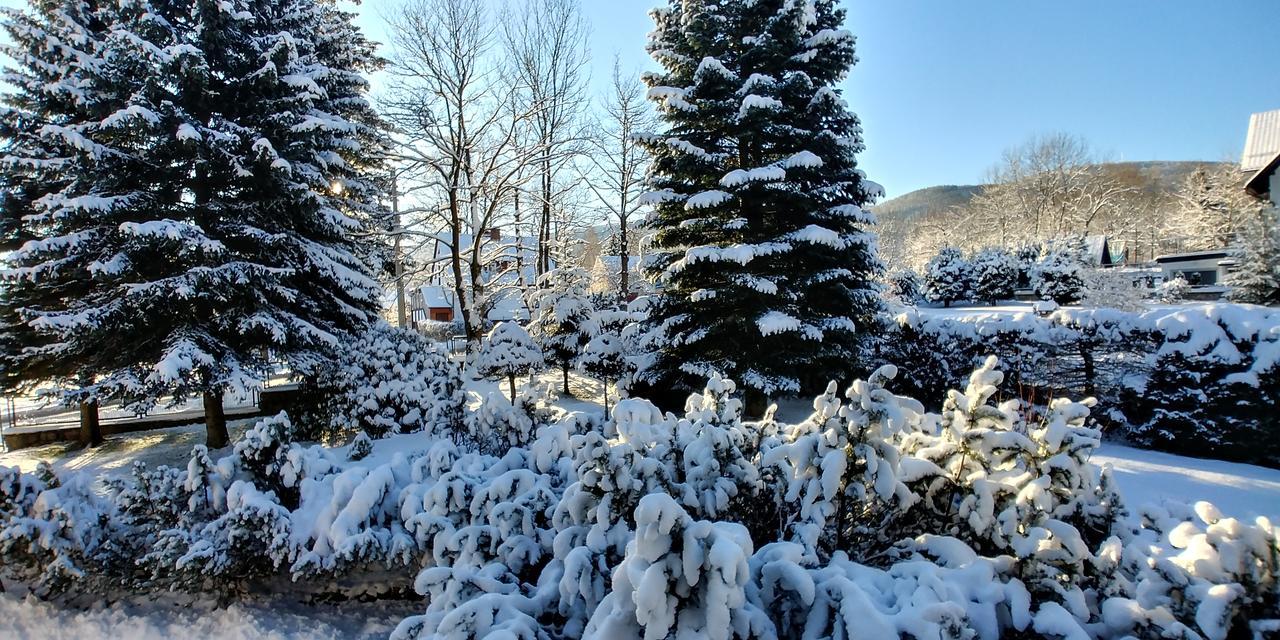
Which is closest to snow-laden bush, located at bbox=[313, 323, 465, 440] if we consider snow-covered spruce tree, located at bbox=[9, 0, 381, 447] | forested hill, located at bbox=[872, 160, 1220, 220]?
snow-covered spruce tree, located at bbox=[9, 0, 381, 447]

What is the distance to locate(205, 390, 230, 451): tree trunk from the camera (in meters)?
8.28

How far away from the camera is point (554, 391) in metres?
9.75

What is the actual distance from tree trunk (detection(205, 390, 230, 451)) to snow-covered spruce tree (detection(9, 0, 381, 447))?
0.07 feet

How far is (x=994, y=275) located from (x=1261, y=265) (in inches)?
427

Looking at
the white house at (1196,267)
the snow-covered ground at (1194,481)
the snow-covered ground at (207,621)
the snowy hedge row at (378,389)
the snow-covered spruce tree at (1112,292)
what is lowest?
the snow-covered ground at (207,621)

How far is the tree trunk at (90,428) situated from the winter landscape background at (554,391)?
0.04 metres

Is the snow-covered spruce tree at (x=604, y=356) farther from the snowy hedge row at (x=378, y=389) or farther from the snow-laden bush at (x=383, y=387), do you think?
the snow-laden bush at (x=383, y=387)

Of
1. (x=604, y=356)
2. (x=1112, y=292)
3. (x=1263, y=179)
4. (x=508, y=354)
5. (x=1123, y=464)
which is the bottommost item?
(x=1123, y=464)

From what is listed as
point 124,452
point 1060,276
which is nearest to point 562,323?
point 124,452

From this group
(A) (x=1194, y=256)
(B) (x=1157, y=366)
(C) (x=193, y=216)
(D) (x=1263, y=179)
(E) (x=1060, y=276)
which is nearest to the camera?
(B) (x=1157, y=366)

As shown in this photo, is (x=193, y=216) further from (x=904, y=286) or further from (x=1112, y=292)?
(x=904, y=286)

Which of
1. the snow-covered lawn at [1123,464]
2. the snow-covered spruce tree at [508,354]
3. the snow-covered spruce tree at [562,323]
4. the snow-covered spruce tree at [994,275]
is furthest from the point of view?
the snow-covered spruce tree at [994,275]

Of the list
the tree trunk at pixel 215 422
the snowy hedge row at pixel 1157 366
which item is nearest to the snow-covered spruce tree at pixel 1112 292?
the snowy hedge row at pixel 1157 366

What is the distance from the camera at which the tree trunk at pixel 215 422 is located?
828 centimetres
